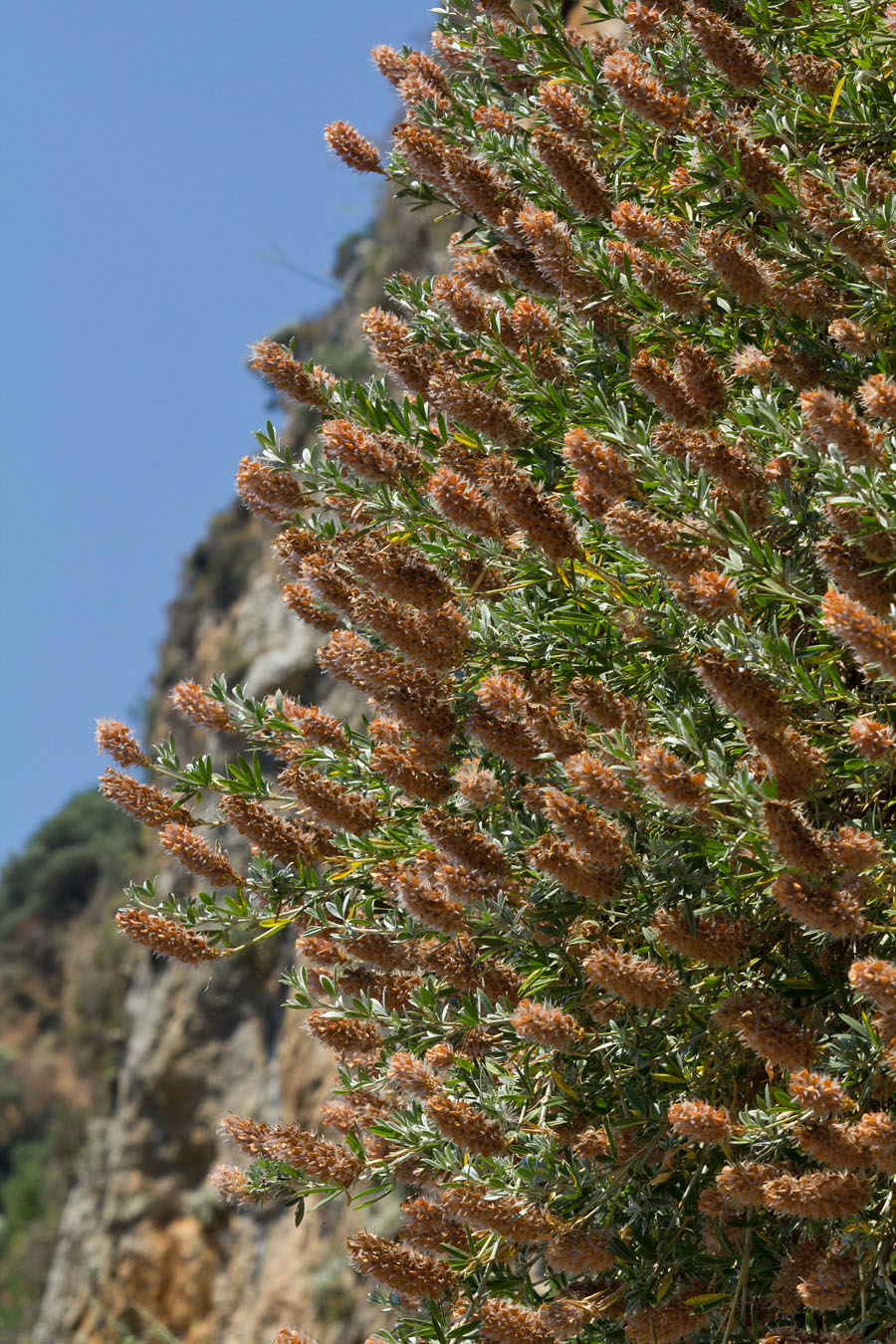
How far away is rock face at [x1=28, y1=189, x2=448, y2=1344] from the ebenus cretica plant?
7.63 m

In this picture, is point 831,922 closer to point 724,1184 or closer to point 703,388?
point 724,1184

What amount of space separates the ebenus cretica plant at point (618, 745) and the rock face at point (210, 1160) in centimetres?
763

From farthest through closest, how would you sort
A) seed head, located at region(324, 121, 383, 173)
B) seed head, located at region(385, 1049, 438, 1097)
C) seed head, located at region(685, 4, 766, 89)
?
seed head, located at region(324, 121, 383, 173)
seed head, located at region(685, 4, 766, 89)
seed head, located at region(385, 1049, 438, 1097)

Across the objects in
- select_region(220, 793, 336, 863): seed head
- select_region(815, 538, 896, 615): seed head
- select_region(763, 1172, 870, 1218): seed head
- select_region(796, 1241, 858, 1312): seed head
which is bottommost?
select_region(796, 1241, 858, 1312): seed head

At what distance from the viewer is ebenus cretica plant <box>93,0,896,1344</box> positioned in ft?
8.10

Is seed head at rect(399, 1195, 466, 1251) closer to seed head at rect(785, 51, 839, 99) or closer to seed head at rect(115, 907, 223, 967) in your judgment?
seed head at rect(115, 907, 223, 967)

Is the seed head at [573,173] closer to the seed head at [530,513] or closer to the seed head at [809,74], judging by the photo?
the seed head at [809,74]

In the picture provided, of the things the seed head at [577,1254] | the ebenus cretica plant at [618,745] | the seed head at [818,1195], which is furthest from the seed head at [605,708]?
the seed head at [577,1254]

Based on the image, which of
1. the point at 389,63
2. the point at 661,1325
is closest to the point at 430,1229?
the point at 661,1325

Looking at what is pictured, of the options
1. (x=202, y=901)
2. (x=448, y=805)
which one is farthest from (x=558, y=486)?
(x=202, y=901)

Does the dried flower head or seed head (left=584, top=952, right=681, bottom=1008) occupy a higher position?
the dried flower head

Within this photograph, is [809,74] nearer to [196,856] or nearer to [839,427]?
[839,427]

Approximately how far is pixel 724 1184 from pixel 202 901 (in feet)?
5.07

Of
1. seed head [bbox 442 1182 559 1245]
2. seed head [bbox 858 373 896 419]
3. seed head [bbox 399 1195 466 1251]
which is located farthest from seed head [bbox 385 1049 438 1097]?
seed head [bbox 858 373 896 419]
